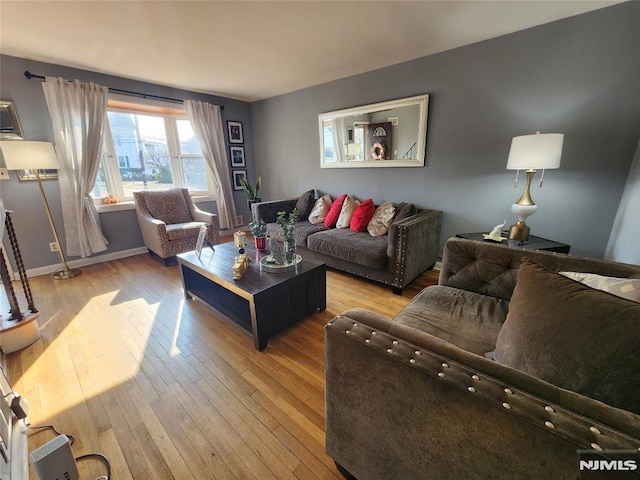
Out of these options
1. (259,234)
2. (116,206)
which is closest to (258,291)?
(259,234)

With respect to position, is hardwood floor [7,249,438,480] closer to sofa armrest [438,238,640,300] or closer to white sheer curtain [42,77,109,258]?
sofa armrest [438,238,640,300]

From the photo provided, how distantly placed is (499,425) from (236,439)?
113 centimetres

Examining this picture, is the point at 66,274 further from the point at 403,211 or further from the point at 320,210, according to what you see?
the point at 403,211

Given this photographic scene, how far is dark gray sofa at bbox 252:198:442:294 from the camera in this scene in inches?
92.9

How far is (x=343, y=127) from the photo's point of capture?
3441 mm

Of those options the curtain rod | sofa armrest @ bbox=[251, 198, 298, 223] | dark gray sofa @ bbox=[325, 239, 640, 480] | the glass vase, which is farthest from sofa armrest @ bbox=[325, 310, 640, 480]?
the curtain rod

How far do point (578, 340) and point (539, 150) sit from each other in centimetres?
171

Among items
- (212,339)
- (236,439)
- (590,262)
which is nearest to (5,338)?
(212,339)

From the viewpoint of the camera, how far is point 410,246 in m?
2.36

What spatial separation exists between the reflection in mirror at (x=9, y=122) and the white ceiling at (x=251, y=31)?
19.9 inches

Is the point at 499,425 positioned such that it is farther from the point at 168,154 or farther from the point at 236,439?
the point at 168,154

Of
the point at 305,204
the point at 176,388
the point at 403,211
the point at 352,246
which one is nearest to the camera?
the point at 176,388

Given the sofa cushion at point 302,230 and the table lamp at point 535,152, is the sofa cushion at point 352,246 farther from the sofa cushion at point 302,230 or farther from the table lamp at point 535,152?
the table lamp at point 535,152

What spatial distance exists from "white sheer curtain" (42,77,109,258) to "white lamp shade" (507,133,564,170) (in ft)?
14.2
